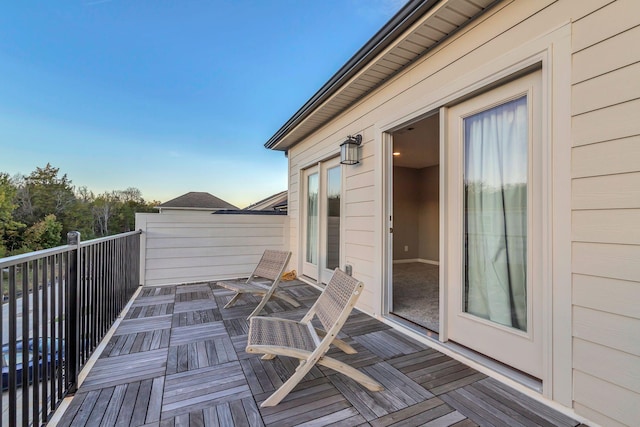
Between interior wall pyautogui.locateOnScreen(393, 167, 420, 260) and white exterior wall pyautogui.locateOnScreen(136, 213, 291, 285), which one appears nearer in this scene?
white exterior wall pyautogui.locateOnScreen(136, 213, 291, 285)

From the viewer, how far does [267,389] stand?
1.77m

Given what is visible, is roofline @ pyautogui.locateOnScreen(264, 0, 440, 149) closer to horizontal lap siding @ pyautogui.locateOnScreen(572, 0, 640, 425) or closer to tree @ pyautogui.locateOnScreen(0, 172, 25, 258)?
horizontal lap siding @ pyautogui.locateOnScreen(572, 0, 640, 425)

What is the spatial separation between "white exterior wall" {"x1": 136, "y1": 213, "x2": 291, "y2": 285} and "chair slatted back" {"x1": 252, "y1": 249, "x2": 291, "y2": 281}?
→ 1636mm

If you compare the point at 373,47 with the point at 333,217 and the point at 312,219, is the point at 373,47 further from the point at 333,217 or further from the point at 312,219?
the point at 312,219

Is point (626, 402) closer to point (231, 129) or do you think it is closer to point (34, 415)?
point (34, 415)

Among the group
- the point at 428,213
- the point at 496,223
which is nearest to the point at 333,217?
the point at 496,223

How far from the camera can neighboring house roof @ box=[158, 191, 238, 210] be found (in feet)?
61.6

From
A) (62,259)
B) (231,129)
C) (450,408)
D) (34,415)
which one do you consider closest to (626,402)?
(450,408)

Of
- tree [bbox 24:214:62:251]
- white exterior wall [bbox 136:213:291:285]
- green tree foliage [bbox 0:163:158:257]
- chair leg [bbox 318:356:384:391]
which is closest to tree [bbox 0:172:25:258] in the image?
green tree foliage [bbox 0:163:158:257]

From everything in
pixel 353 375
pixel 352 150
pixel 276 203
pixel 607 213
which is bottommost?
pixel 353 375

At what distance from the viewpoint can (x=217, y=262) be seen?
511 cm

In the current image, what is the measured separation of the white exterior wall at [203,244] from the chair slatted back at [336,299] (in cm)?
343

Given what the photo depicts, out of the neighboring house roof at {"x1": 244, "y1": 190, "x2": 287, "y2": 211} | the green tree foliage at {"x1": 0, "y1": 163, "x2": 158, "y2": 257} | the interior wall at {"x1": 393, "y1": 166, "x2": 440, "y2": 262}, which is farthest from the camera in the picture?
the green tree foliage at {"x1": 0, "y1": 163, "x2": 158, "y2": 257}

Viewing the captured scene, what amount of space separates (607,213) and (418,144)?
3.92 meters
